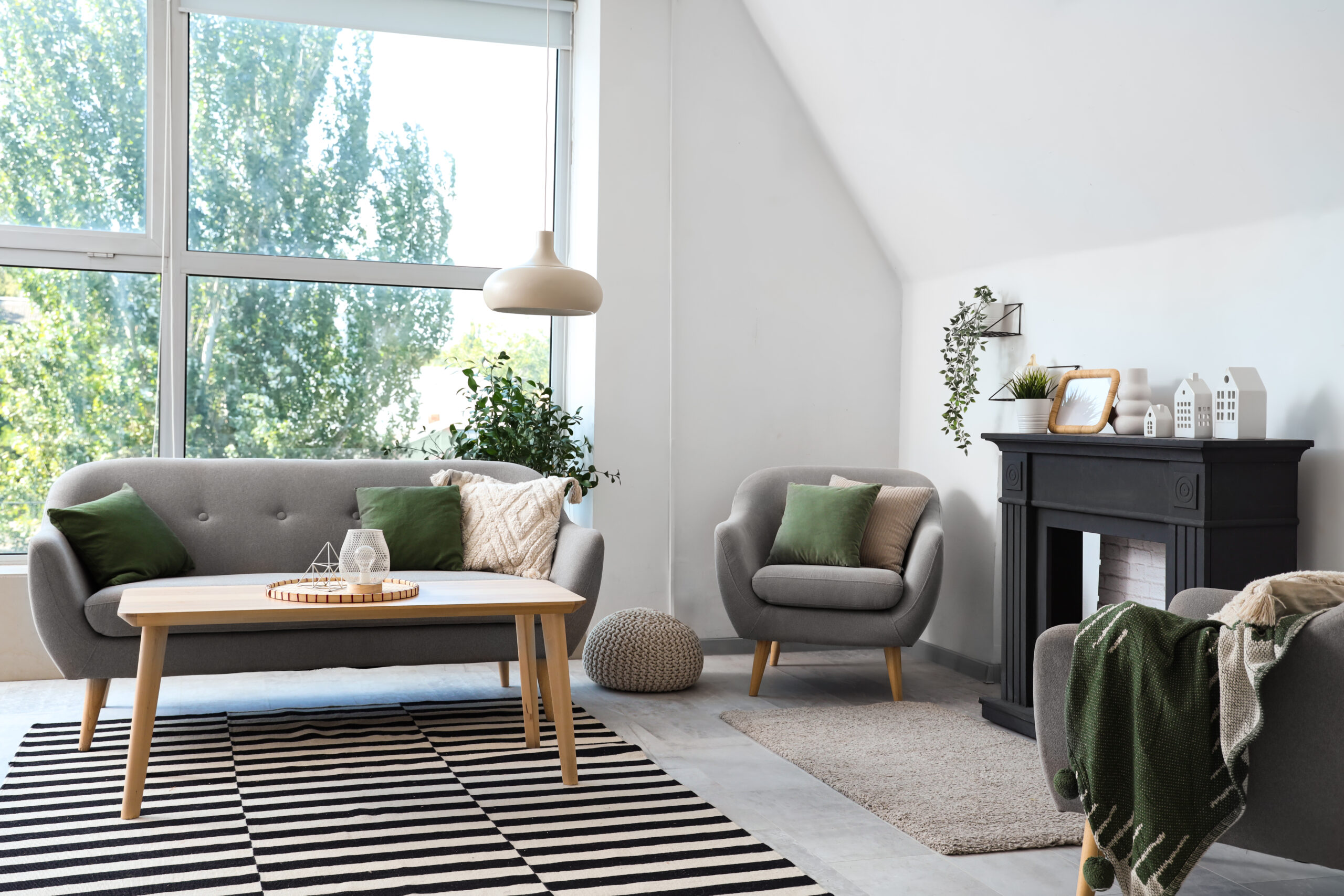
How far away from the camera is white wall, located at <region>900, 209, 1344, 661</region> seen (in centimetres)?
317

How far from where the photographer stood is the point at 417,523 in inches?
157

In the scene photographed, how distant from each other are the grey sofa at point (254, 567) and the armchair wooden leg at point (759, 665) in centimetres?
72

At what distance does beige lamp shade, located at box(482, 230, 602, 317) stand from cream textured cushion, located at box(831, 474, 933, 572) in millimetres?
1537

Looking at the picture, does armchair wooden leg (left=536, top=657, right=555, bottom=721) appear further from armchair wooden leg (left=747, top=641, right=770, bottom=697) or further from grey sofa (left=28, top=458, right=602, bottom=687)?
armchair wooden leg (left=747, top=641, right=770, bottom=697)

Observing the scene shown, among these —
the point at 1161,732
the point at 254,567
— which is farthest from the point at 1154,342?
the point at 254,567

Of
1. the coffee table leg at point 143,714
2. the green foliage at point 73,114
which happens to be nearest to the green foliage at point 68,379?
the green foliage at point 73,114

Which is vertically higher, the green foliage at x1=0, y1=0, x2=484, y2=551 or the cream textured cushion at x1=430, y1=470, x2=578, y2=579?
the green foliage at x1=0, y1=0, x2=484, y2=551

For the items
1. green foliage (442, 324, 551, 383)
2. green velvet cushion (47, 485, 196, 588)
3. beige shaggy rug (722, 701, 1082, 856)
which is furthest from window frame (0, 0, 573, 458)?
beige shaggy rug (722, 701, 1082, 856)

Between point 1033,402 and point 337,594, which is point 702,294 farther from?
point 337,594

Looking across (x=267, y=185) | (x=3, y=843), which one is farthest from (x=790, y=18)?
(x=3, y=843)

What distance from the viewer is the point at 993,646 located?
4.61m

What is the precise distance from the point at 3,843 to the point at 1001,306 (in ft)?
12.1

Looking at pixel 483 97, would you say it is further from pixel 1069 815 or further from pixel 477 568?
pixel 1069 815

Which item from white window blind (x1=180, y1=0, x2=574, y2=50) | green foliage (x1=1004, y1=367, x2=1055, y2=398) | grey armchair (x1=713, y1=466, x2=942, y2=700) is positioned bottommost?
grey armchair (x1=713, y1=466, x2=942, y2=700)
